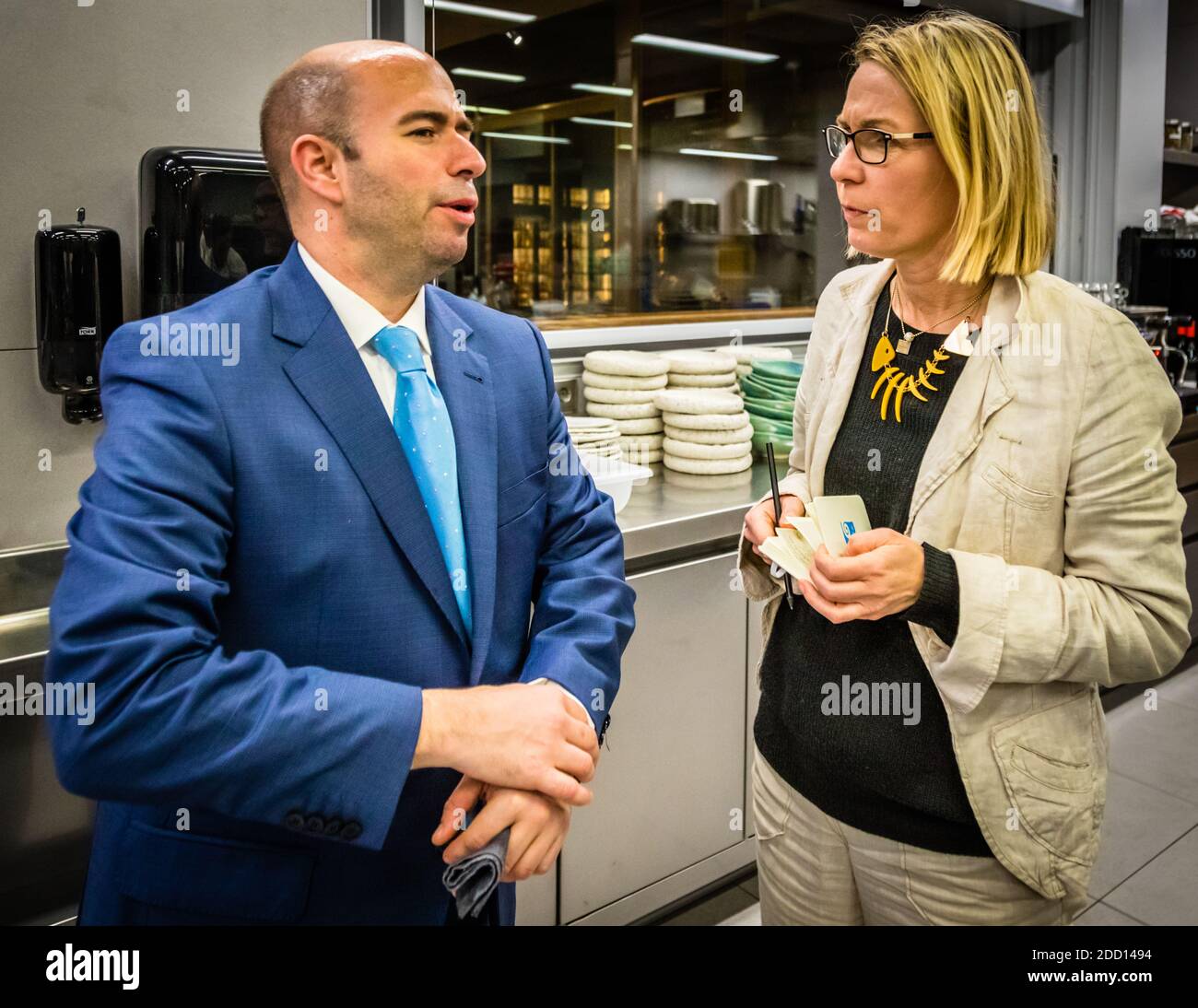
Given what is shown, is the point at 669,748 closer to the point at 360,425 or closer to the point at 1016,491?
the point at 1016,491

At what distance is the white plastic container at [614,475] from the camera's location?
2.32 m

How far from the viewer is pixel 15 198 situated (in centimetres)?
194

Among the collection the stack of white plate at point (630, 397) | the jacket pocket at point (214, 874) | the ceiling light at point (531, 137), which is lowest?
the jacket pocket at point (214, 874)

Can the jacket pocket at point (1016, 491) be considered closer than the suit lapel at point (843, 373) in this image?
Yes

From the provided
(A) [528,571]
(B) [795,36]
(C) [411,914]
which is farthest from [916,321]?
(B) [795,36]

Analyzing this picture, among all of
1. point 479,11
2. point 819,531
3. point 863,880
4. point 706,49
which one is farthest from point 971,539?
point 706,49

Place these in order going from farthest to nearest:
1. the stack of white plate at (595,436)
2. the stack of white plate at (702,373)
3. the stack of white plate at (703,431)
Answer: the stack of white plate at (702,373) < the stack of white plate at (703,431) < the stack of white plate at (595,436)

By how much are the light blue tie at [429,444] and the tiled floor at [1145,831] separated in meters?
1.67

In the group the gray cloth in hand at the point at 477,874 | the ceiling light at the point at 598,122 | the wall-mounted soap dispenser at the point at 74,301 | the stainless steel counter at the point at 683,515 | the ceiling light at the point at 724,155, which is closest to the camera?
the gray cloth in hand at the point at 477,874

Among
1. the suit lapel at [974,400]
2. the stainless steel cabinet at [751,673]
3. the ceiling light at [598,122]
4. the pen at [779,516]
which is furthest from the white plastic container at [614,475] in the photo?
the ceiling light at [598,122]

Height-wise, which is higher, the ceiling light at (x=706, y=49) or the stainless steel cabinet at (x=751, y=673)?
the ceiling light at (x=706, y=49)

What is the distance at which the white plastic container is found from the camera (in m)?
2.32

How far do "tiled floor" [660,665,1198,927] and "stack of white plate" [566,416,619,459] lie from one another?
1.17 meters

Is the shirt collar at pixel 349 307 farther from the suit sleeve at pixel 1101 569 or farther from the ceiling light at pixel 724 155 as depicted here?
the ceiling light at pixel 724 155
